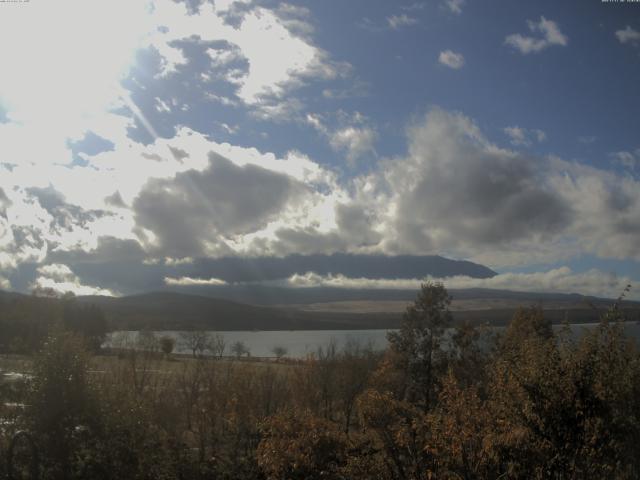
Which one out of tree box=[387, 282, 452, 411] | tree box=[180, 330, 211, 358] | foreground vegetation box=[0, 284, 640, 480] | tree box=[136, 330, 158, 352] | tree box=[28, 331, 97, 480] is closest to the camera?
foreground vegetation box=[0, 284, 640, 480]

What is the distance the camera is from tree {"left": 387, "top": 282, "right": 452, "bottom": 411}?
37.3 meters

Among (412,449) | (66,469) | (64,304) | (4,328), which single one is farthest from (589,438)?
(64,304)

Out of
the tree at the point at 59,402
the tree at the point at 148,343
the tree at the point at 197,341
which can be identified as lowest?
the tree at the point at 197,341

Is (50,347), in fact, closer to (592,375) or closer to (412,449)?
(412,449)

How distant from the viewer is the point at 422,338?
3791cm

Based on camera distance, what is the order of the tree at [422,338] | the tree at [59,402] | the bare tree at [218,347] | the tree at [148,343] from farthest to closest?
the bare tree at [218,347] → the tree at [148,343] → the tree at [422,338] → the tree at [59,402]

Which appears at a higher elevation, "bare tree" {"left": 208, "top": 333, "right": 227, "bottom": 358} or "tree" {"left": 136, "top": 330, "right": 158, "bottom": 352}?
"tree" {"left": 136, "top": 330, "right": 158, "bottom": 352}

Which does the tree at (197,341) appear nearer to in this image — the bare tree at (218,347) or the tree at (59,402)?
the bare tree at (218,347)

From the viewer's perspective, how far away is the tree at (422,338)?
122ft

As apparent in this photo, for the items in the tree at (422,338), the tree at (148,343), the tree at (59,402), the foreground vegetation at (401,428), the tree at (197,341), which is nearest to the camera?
the foreground vegetation at (401,428)

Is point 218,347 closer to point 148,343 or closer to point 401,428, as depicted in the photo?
point 148,343

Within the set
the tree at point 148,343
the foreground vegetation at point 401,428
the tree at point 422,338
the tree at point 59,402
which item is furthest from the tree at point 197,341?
the tree at point 59,402

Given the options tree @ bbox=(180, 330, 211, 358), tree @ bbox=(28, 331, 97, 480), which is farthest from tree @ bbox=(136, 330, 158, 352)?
tree @ bbox=(28, 331, 97, 480)

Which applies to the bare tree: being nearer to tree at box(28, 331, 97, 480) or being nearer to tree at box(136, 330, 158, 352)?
tree at box(136, 330, 158, 352)
